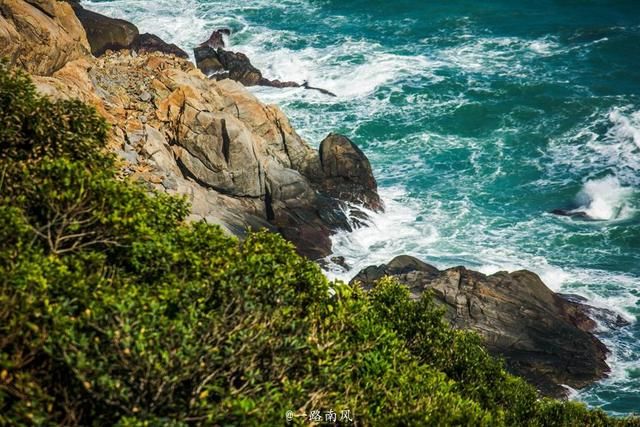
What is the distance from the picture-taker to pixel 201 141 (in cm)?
4672

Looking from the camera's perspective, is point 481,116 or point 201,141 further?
point 481,116

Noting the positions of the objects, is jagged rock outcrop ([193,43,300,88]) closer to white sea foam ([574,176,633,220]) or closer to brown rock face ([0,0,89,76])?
brown rock face ([0,0,89,76])

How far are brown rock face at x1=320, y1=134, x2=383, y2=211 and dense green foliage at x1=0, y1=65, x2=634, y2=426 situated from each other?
28888 millimetres

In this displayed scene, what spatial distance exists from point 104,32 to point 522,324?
51704 mm

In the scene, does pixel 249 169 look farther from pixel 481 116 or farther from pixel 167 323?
pixel 481 116

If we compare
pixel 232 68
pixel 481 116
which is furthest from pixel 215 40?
pixel 481 116

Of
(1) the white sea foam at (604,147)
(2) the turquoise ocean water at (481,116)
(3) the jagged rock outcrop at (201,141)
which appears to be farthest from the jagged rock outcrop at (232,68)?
(1) the white sea foam at (604,147)

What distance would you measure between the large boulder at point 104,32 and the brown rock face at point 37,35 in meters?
24.5

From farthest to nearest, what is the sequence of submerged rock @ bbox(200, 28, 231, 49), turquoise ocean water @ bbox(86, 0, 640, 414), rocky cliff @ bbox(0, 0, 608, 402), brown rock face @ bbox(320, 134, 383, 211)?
submerged rock @ bbox(200, 28, 231, 49), brown rock face @ bbox(320, 134, 383, 211), turquoise ocean water @ bbox(86, 0, 640, 414), rocky cliff @ bbox(0, 0, 608, 402)

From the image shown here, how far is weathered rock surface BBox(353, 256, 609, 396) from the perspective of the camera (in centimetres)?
4066

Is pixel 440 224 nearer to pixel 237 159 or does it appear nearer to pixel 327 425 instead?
pixel 237 159

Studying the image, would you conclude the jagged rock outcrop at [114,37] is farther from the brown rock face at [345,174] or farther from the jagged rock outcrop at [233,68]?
the brown rock face at [345,174]

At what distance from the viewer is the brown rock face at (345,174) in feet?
184

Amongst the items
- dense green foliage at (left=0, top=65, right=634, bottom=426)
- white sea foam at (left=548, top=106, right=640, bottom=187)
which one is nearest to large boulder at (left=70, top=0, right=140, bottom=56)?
white sea foam at (left=548, top=106, right=640, bottom=187)
